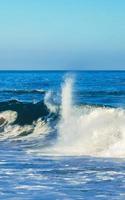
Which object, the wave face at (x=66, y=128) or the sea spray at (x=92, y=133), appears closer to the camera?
the sea spray at (x=92, y=133)

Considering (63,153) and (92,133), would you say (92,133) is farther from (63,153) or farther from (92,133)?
(63,153)

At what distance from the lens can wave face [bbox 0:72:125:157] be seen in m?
17.1

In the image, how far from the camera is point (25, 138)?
21547 millimetres

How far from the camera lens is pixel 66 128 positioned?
2091 cm

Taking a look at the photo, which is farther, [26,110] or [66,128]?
[26,110]

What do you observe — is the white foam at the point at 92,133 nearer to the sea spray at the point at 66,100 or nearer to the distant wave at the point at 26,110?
the sea spray at the point at 66,100

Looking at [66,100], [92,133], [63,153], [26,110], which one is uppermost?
[26,110]

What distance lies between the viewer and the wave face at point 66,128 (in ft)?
56.0

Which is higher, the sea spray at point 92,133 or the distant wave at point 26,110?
the distant wave at point 26,110

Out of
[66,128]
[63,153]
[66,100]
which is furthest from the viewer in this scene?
[66,100]

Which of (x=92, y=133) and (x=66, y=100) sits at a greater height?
(x=66, y=100)

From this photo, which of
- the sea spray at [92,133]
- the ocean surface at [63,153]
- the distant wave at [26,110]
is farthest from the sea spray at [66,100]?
the distant wave at [26,110]

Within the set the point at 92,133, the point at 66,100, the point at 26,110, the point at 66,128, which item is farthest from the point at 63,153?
the point at 26,110

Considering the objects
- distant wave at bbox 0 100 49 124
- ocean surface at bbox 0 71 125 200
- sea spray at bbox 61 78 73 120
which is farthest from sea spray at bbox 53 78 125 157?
distant wave at bbox 0 100 49 124
